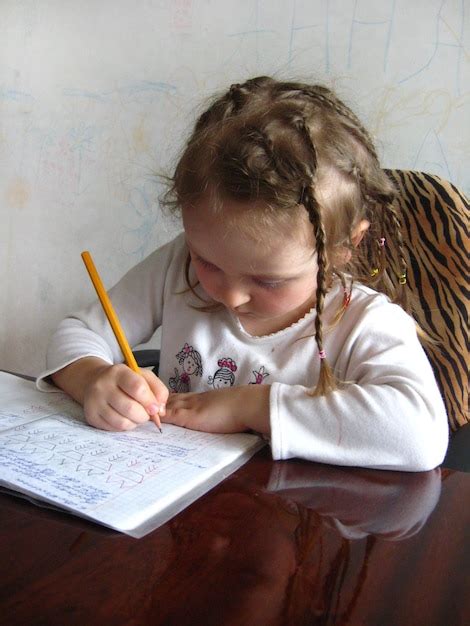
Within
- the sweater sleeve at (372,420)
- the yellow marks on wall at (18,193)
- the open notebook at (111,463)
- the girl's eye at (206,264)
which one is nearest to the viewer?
the open notebook at (111,463)

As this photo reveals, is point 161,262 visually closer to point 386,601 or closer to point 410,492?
point 410,492

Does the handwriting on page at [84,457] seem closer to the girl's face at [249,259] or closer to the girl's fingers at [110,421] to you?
the girl's fingers at [110,421]

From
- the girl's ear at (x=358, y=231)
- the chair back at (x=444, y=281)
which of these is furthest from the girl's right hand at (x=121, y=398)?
the chair back at (x=444, y=281)

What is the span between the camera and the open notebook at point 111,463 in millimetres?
457

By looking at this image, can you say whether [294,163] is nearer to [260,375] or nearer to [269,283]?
[269,283]

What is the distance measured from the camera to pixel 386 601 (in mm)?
366

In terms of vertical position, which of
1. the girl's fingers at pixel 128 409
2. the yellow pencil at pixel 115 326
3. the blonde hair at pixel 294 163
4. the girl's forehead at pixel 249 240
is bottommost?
the girl's fingers at pixel 128 409

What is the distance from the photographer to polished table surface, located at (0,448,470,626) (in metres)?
0.35

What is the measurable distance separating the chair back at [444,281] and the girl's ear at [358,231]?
13cm

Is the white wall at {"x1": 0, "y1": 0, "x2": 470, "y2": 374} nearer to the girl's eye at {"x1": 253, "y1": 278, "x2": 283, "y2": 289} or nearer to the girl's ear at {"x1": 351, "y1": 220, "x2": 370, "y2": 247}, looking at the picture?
the girl's ear at {"x1": 351, "y1": 220, "x2": 370, "y2": 247}

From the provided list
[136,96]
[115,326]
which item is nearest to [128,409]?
[115,326]

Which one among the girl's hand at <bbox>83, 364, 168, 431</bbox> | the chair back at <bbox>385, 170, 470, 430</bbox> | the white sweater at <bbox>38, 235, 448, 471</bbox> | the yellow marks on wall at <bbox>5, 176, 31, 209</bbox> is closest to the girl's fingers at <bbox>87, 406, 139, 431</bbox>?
the girl's hand at <bbox>83, 364, 168, 431</bbox>

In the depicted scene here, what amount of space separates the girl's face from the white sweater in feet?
0.30

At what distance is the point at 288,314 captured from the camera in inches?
32.7
